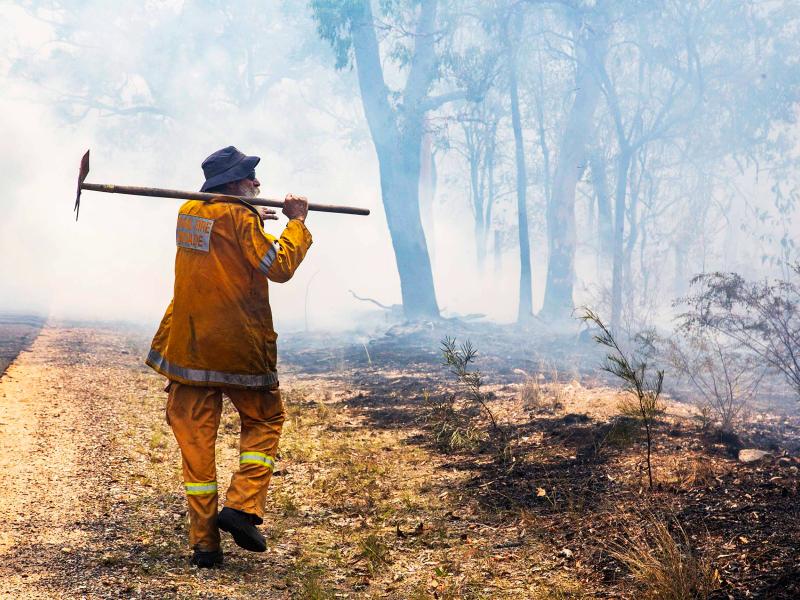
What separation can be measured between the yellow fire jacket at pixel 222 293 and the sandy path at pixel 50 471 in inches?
40.6

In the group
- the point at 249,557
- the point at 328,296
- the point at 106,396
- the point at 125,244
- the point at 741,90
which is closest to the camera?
the point at 249,557

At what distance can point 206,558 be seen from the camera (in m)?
3.80

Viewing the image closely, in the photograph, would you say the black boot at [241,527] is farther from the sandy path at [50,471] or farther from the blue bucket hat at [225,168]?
the blue bucket hat at [225,168]

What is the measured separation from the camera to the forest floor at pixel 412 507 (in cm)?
362

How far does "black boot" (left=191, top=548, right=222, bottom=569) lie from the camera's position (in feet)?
12.5

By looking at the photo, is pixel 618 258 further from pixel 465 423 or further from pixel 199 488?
pixel 199 488

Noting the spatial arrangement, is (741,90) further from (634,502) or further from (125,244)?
(125,244)

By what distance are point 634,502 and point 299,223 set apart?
2.46m

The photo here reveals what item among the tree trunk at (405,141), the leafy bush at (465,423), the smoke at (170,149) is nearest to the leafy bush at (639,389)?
the leafy bush at (465,423)

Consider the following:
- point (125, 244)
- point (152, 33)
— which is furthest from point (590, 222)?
point (125, 244)

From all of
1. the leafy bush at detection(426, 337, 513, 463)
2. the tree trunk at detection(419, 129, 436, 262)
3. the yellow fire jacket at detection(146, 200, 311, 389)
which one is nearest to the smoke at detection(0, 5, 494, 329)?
the tree trunk at detection(419, 129, 436, 262)

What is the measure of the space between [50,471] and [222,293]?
2.36m

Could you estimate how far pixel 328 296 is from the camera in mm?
39500

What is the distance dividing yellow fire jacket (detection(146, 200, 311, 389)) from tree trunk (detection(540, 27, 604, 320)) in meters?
17.1
